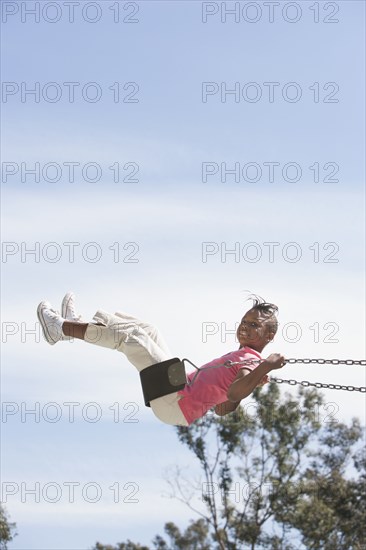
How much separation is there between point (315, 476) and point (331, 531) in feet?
4.63

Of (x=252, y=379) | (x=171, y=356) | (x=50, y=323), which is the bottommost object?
(x=252, y=379)

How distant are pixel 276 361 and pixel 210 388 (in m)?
0.73

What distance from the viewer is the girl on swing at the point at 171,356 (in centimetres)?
664

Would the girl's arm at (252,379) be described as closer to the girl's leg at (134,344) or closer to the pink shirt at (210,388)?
the pink shirt at (210,388)

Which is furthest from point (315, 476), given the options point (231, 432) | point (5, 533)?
point (5, 533)

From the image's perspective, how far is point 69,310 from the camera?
7.07 metres

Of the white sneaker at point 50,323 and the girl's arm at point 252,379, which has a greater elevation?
the white sneaker at point 50,323

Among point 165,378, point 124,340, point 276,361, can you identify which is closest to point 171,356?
point 165,378

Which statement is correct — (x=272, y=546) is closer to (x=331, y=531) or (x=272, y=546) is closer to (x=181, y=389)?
(x=331, y=531)

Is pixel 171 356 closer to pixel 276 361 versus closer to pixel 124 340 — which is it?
pixel 124 340

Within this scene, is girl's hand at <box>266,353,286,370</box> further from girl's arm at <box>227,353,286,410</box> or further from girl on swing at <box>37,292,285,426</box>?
girl on swing at <box>37,292,285,426</box>

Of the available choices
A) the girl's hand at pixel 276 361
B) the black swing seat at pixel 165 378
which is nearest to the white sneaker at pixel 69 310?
the black swing seat at pixel 165 378

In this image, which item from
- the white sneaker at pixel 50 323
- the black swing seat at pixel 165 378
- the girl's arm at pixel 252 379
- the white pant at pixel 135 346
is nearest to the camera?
the girl's arm at pixel 252 379

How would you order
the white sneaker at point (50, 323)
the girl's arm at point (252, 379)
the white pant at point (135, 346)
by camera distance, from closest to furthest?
the girl's arm at point (252, 379) → the white pant at point (135, 346) → the white sneaker at point (50, 323)
